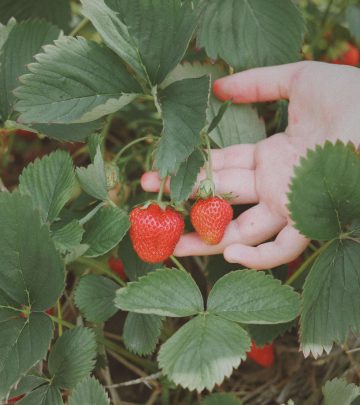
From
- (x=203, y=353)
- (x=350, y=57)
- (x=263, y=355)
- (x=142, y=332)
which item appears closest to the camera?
(x=203, y=353)

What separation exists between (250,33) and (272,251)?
473 mm

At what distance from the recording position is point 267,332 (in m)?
1.14

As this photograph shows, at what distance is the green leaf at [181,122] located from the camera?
955mm

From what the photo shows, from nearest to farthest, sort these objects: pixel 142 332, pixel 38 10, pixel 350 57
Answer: pixel 142 332
pixel 38 10
pixel 350 57

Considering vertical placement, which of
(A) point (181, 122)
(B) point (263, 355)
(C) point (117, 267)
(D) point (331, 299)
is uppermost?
(A) point (181, 122)

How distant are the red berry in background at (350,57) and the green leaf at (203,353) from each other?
111cm

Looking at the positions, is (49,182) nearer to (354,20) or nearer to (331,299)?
(331,299)

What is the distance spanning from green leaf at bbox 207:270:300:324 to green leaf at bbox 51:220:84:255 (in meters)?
0.23

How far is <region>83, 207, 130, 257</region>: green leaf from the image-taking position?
958mm

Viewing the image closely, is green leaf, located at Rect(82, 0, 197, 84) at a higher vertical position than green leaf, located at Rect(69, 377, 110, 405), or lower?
higher

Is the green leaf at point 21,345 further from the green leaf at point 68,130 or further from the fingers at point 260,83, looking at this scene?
the fingers at point 260,83

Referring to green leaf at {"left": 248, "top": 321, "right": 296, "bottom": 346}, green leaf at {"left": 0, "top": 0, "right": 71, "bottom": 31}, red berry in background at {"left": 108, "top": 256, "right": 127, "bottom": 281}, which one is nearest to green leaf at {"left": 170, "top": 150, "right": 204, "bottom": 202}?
green leaf at {"left": 248, "top": 321, "right": 296, "bottom": 346}

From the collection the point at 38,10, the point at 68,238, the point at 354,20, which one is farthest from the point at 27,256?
the point at 354,20

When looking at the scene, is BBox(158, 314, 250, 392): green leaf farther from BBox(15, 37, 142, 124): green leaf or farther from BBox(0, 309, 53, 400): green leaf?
BBox(15, 37, 142, 124): green leaf
